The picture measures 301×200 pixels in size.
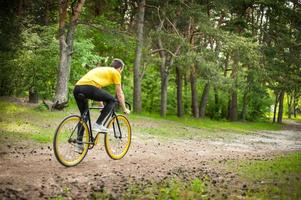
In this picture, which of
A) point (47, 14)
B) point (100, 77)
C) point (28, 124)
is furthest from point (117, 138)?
point (47, 14)

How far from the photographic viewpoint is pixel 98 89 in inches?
342

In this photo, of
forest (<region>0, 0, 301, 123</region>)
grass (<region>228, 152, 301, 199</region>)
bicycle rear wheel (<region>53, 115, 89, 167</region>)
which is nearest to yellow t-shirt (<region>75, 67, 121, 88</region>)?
bicycle rear wheel (<region>53, 115, 89, 167</region>)

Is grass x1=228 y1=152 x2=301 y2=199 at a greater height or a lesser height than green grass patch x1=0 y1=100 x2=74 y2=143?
lesser

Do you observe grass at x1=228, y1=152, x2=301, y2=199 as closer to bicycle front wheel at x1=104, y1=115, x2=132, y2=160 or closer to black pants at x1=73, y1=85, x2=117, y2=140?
bicycle front wheel at x1=104, y1=115, x2=132, y2=160

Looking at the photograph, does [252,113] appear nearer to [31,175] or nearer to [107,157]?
[107,157]

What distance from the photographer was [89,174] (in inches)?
310

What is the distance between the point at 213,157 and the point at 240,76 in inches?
853

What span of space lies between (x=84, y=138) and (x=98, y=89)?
1.01 metres

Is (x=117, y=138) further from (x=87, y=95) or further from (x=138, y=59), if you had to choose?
(x=138, y=59)

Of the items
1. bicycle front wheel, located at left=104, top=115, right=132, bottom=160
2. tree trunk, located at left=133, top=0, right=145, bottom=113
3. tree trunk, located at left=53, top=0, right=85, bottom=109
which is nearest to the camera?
bicycle front wheel, located at left=104, top=115, right=132, bottom=160

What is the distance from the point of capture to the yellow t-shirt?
8.64m

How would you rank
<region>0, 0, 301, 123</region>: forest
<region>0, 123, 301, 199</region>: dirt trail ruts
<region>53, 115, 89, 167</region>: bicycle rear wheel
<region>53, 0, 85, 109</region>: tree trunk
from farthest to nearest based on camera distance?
<region>0, 0, 301, 123</region>: forest < <region>53, 0, 85, 109</region>: tree trunk < <region>53, 115, 89, 167</region>: bicycle rear wheel < <region>0, 123, 301, 199</region>: dirt trail ruts

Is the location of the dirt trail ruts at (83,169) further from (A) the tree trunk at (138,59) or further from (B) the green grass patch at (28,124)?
(A) the tree trunk at (138,59)

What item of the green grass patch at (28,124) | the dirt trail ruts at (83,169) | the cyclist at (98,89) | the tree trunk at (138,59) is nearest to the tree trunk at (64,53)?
the green grass patch at (28,124)
